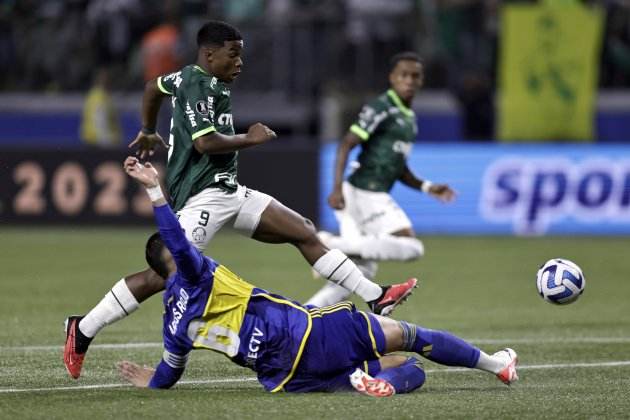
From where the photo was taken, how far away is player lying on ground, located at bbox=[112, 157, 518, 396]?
743 centimetres

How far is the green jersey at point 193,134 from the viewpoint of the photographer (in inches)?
341

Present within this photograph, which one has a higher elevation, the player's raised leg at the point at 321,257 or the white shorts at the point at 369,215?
the player's raised leg at the point at 321,257

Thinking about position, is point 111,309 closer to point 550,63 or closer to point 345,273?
point 345,273

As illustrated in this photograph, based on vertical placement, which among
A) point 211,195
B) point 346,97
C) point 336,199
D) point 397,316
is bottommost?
point 397,316

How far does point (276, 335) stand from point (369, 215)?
190 inches

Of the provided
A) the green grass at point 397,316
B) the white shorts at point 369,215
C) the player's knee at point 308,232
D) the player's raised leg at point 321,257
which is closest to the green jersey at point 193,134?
the player's raised leg at point 321,257

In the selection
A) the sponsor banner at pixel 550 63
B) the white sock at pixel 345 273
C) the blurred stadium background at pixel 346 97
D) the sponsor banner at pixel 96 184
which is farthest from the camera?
the sponsor banner at pixel 96 184

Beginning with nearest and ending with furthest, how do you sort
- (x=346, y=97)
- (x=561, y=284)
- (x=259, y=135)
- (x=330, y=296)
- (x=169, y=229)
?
1. (x=169, y=229)
2. (x=259, y=135)
3. (x=561, y=284)
4. (x=330, y=296)
5. (x=346, y=97)

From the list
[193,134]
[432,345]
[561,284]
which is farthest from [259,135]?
[561,284]

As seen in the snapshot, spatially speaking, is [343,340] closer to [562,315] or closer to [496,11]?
[562,315]

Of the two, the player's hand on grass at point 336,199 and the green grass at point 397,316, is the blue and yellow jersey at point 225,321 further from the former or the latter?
the player's hand on grass at point 336,199

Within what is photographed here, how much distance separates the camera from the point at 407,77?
12.1 m

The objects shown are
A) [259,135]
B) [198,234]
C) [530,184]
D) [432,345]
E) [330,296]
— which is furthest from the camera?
[530,184]

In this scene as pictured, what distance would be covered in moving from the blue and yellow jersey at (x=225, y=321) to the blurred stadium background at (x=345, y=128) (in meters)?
4.16
